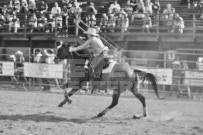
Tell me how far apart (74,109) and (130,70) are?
2.16 meters

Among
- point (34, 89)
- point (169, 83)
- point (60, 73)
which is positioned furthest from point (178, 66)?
point (34, 89)

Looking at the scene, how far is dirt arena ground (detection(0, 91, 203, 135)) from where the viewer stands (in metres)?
7.17

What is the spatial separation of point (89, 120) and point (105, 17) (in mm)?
9269

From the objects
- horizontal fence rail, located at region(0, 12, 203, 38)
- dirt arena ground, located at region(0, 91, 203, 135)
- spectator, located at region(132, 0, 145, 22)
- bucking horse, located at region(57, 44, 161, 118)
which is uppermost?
spectator, located at region(132, 0, 145, 22)

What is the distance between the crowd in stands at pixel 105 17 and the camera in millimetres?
15755

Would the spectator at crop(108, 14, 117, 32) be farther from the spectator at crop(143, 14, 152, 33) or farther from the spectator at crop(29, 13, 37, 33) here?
the spectator at crop(29, 13, 37, 33)

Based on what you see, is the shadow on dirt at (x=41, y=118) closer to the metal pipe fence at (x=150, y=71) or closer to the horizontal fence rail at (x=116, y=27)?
the metal pipe fence at (x=150, y=71)

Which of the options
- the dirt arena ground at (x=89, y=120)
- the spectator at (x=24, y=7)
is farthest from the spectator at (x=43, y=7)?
the dirt arena ground at (x=89, y=120)

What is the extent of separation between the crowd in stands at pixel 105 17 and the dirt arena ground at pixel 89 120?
4.89m

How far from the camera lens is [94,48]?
9156 millimetres

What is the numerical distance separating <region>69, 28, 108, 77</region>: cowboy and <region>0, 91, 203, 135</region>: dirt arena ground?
1.29m

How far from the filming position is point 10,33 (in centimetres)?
2000

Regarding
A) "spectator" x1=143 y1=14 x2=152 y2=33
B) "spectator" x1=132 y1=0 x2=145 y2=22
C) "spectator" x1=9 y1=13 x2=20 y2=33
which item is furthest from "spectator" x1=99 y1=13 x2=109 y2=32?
"spectator" x1=9 y1=13 x2=20 y2=33

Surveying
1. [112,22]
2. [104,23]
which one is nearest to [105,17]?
[104,23]
